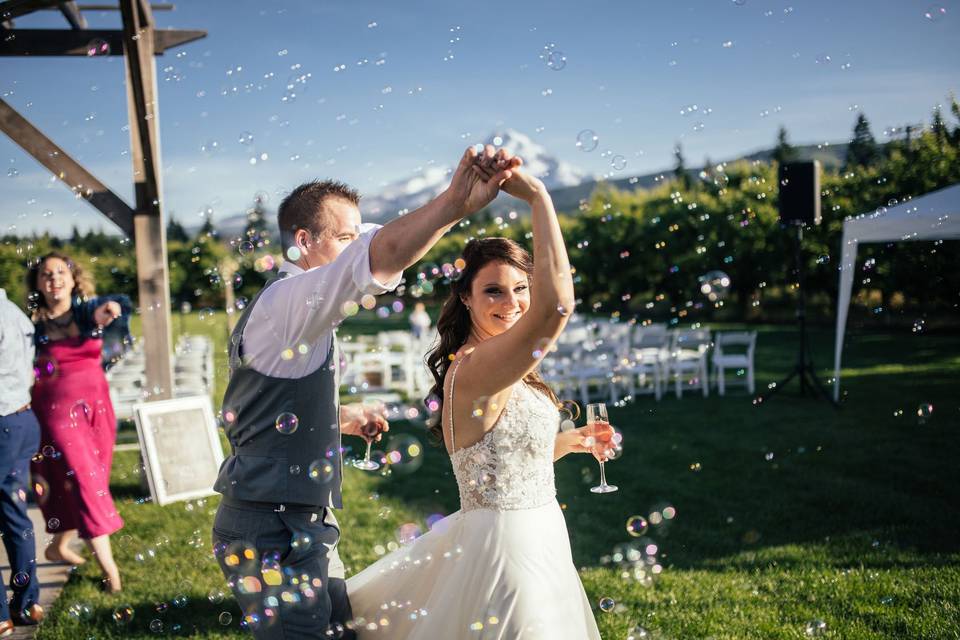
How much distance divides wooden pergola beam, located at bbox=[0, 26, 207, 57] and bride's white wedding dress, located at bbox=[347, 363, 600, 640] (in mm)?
5794

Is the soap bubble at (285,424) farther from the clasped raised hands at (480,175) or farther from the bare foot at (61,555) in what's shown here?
the bare foot at (61,555)

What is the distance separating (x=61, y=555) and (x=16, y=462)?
3.96 feet

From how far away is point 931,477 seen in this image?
678cm

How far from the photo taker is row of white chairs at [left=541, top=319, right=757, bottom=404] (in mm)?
11312

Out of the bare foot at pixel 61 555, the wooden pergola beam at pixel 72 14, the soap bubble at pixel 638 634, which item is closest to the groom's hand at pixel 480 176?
the soap bubble at pixel 638 634

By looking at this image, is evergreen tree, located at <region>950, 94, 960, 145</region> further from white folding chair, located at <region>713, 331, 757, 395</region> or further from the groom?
the groom

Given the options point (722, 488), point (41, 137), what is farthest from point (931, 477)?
point (41, 137)

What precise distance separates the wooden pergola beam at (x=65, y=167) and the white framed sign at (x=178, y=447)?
1.61m

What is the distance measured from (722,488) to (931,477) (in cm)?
187

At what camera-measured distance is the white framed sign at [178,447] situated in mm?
6676

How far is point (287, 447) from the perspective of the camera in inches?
87.7

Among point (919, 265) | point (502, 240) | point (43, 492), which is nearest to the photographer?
point (502, 240)

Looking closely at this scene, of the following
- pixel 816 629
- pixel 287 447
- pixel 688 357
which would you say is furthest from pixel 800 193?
pixel 287 447

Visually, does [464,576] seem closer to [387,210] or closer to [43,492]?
[387,210]
